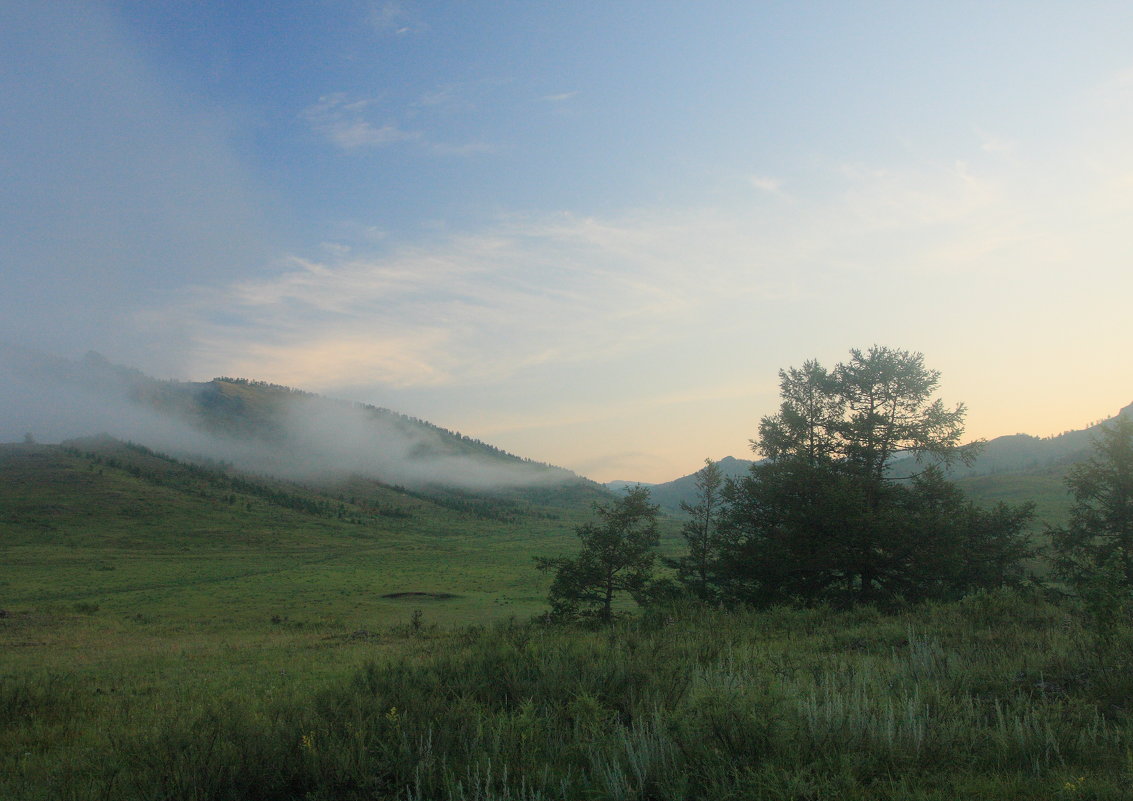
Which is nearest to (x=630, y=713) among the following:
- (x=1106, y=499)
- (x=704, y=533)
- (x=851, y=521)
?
(x=851, y=521)

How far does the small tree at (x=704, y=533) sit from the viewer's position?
25327mm

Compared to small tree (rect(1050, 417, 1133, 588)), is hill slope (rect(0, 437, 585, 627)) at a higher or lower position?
lower

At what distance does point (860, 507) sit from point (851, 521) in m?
0.56

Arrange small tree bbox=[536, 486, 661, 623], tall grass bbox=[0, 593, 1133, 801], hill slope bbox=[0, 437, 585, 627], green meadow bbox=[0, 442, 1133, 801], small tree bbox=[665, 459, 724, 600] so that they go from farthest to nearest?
hill slope bbox=[0, 437, 585, 627]
small tree bbox=[665, 459, 724, 600]
small tree bbox=[536, 486, 661, 623]
green meadow bbox=[0, 442, 1133, 801]
tall grass bbox=[0, 593, 1133, 801]

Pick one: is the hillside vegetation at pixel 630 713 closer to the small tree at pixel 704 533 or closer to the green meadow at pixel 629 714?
the green meadow at pixel 629 714

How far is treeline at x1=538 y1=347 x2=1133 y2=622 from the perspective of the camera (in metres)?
18.8

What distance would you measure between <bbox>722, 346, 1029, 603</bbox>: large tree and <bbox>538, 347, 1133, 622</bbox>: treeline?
0.05 metres

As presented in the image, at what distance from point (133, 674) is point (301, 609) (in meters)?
21.1

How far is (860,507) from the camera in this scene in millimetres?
18422

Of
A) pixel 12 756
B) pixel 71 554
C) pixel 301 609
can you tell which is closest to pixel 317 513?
pixel 71 554

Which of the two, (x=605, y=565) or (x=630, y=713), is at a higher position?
(x=630, y=713)

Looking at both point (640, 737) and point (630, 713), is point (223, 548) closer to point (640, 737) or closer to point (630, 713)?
point (630, 713)

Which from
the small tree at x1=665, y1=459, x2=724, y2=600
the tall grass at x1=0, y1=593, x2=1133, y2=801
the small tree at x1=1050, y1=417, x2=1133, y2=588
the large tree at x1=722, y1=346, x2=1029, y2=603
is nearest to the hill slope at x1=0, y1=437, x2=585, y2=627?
the small tree at x1=665, y1=459, x2=724, y2=600

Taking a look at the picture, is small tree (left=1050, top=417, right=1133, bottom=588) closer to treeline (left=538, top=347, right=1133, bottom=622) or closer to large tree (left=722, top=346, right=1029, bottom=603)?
treeline (left=538, top=347, right=1133, bottom=622)
